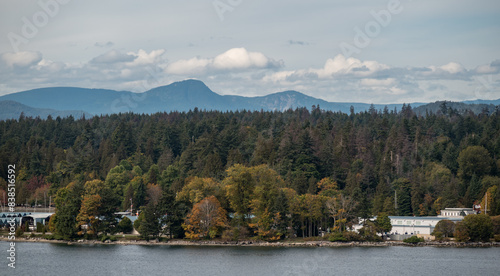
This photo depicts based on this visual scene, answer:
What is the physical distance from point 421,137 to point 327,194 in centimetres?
4066

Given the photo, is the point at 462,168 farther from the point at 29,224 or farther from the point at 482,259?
the point at 29,224

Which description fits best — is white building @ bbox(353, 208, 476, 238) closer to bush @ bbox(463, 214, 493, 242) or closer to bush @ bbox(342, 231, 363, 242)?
bush @ bbox(342, 231, 363, 242)

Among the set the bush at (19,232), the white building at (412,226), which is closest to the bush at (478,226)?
the white building at (412,226)

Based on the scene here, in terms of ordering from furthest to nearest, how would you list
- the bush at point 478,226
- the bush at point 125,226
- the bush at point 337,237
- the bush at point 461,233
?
the bush at point 125,226
the bush at point 337,237
the bush at point 461,233
the bush at point 478,226

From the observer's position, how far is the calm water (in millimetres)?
58688

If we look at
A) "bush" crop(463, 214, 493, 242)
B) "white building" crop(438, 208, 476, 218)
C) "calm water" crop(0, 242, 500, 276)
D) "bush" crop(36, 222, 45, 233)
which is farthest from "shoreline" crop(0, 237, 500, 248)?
"white building" crop(438, 208, 476, 218)

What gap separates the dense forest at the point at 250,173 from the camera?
269 ft

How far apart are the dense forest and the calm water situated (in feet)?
21.7

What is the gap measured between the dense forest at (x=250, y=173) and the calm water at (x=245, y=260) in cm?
662

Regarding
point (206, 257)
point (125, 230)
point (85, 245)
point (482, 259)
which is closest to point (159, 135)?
point (125, 230)

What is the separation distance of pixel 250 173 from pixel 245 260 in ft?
72.5

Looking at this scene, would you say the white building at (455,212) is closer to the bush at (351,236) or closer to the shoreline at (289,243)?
the shoreline at (289,243)

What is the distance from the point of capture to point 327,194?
92.4 metres

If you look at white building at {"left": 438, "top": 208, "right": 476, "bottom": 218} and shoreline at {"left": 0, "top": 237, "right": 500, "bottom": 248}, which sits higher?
white building at {"left": 438, "top": 208, "right": 476, "bottom": 218}
